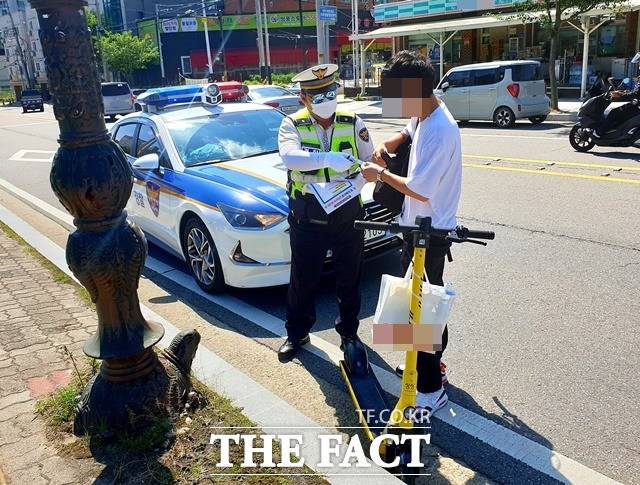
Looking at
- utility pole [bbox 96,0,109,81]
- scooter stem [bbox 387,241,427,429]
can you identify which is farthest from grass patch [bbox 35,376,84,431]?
utility pole [bbox 96,0,109,81]

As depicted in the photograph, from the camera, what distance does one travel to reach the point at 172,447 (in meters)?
2.98

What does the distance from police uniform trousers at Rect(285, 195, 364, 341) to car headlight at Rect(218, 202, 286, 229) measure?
994mm

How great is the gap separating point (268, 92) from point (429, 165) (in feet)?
56.5

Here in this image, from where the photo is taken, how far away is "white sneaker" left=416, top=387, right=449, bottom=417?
3385mm

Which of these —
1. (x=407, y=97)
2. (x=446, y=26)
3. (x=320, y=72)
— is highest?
(x=446, y=26)

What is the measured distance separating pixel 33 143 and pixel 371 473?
20568mm

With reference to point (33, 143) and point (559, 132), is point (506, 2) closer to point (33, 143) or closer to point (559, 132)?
point (559, 132)

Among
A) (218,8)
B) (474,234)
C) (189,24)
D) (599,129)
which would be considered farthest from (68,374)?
(189,24)

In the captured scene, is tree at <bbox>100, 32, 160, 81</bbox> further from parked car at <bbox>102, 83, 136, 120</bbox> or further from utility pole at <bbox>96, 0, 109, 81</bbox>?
parked car at <bbox>102, 83, 136, 120</bbox>

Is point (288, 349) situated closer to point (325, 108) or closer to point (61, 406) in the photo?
point (61, 406)

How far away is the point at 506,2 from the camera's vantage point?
922 inches

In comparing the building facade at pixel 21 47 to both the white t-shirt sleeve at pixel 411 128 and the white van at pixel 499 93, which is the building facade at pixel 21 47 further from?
the white t-shirt sleeve at pixel 411 128

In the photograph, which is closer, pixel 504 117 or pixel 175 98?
pixel 175 98

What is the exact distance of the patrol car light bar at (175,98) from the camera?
22.2 ft
